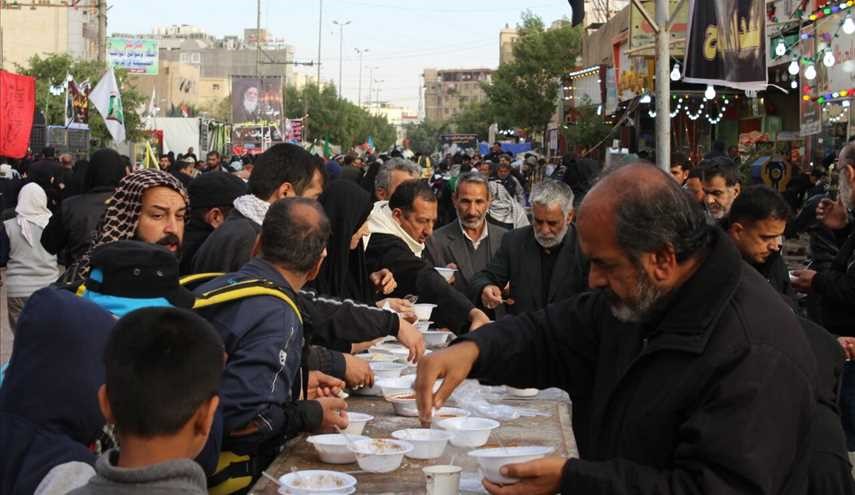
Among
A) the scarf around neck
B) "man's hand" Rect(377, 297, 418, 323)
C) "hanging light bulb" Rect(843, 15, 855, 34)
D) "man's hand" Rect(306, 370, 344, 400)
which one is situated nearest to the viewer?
"man's hand" Rect(306, 370, 344, 400)

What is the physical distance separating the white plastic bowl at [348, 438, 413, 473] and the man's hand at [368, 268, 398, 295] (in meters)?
3.30

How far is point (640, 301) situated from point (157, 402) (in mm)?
1218

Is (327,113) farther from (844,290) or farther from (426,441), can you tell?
(426,441)

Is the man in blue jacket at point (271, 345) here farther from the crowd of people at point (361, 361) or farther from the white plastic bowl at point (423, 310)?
the white plastic bowl at point (423, 310)

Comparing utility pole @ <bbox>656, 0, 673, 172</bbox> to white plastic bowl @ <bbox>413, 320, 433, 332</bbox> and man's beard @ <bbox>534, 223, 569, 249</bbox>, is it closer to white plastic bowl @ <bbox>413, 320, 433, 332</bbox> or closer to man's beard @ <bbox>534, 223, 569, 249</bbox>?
man's beard @ <bbox>534, 223, 569, 249</bbox>

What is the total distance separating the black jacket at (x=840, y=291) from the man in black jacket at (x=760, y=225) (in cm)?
46

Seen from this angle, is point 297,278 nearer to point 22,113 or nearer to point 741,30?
point 741,30

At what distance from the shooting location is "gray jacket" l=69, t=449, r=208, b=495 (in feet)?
9.67

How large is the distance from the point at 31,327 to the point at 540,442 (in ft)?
6.75

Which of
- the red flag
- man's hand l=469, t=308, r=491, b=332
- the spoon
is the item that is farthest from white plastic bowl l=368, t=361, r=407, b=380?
the red flag

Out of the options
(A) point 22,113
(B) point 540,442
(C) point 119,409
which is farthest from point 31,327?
(A) point 22,113

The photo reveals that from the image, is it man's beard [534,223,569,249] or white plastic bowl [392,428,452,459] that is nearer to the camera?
white plastic bowl [392,428,452,459]

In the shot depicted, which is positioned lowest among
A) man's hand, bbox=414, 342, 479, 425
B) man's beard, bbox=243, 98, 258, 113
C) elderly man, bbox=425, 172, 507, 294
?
man's hand, bbox=414, 342, 479, 425

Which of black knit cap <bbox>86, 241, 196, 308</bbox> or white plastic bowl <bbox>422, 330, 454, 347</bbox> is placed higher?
black knit cap <bbox>86, 241, 196, 308</bbox>
